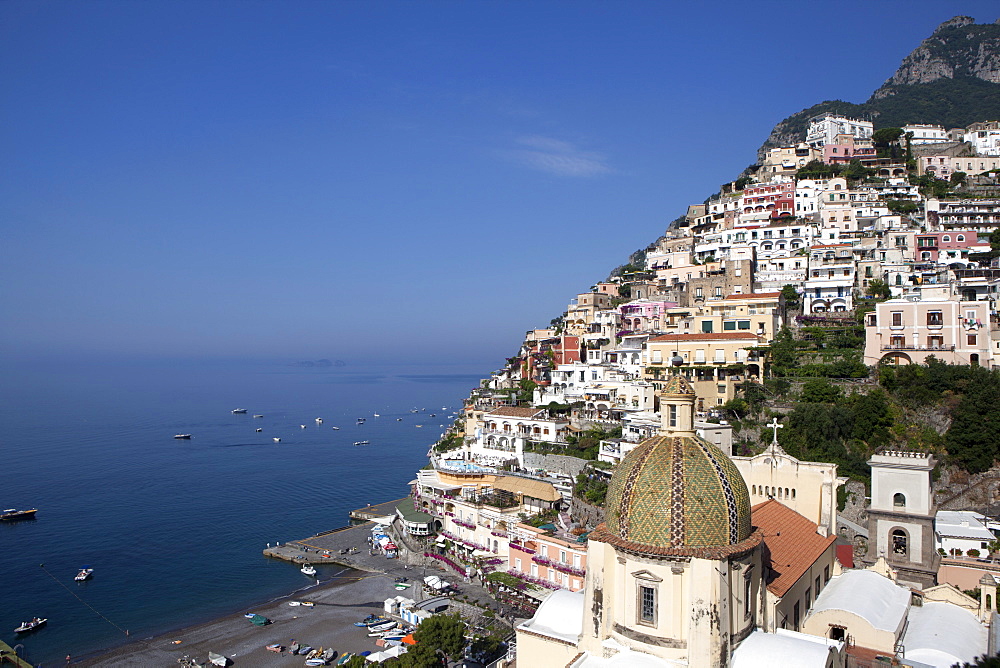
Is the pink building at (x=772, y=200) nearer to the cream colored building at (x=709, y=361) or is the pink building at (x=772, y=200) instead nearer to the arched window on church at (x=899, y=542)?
the cream colored building at (x=709, y=361)

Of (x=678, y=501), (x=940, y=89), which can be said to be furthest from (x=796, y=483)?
(x=940, y=89)

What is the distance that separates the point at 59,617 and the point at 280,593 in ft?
33.3

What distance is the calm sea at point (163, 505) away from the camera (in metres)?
34.5

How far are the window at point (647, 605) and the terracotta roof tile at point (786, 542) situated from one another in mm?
3245

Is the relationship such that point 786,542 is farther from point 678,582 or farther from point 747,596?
point 678,582

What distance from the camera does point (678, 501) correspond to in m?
13.3

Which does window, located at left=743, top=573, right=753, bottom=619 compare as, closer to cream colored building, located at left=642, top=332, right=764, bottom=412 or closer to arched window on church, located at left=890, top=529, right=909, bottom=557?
arched window on church, located at left=890, top=529, right=909, bottom=557

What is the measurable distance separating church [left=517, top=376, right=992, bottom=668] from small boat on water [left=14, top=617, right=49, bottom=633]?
2745 centimetres

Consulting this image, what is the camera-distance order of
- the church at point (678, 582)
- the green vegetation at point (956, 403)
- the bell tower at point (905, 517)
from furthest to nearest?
1. the green vegetation at point (956, 403)
2. the bell tower at point (905, 517)
3. the church at point (678, 582)

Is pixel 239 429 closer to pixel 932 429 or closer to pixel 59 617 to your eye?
pixel 59 617

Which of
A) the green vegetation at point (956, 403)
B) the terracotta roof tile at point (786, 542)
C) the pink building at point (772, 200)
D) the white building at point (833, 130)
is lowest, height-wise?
the terracotta roof tile at point (786, 542)

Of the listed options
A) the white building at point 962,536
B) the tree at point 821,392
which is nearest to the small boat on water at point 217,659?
the white building at point 962,536

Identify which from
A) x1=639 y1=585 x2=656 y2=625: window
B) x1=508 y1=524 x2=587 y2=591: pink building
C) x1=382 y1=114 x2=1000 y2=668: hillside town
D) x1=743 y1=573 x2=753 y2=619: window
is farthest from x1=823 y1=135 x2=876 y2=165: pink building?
x1=639 y1=585 x2=656 y2=625: window

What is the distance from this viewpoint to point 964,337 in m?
37.6
